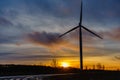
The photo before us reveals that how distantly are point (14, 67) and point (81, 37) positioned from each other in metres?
40.5

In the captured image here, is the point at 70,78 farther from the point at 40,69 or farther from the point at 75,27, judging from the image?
the point at 40,69

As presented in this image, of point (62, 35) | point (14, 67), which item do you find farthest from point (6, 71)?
point (62, 35)

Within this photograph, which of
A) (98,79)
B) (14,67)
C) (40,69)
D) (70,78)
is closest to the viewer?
(70,78)

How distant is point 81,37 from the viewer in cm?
8819

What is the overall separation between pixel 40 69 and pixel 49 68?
5.56 m

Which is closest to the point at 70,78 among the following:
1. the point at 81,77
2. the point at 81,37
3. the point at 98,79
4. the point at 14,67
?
the point at 81,77

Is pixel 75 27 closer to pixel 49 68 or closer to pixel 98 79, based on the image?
pixel 98 79

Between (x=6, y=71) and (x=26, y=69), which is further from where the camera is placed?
(x=26, y=69)

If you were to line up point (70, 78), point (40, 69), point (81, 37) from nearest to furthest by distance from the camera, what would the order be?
point (70, 78) → point (81, 37) → point (40, 69)

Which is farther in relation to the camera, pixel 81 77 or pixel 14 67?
pixel 14 67

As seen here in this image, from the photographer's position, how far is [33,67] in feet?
434

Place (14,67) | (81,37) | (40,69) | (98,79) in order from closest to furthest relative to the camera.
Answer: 1. (98,79)
2. (81,37)
3. (14,67)
4. (40,69)

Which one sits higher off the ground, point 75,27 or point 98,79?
point 75,27

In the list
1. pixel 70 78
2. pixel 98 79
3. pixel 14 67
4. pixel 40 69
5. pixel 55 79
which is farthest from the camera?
pixel 40 69
